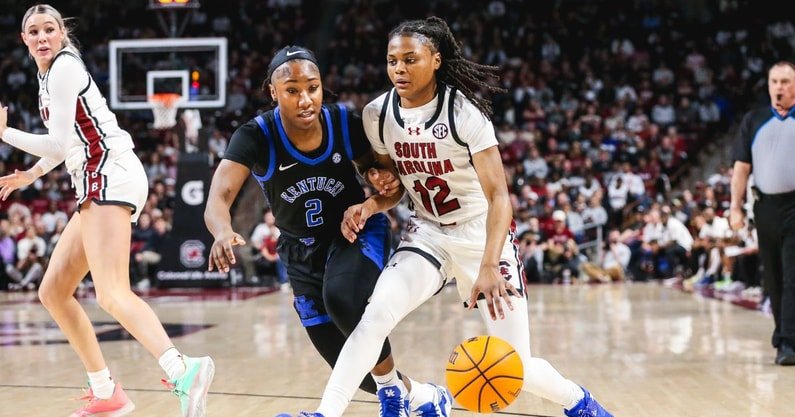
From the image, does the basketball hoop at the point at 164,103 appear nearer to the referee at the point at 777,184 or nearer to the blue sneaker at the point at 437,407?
the referee at the point at 777,184

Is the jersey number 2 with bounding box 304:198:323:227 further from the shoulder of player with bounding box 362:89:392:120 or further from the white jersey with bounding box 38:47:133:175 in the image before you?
the white jersey with bounding box 38:47:133:175

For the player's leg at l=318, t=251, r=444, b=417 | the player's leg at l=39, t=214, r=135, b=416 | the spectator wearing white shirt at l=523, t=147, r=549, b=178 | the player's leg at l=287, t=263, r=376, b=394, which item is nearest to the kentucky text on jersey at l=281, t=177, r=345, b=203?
the player's leg at l=287, t=263, r=376, b=394

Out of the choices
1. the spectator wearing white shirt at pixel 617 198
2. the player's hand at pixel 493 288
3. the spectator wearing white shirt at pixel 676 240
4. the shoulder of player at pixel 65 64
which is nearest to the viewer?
the player's hand at pixel 493 288

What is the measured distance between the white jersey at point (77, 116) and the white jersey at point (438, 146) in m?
1.28

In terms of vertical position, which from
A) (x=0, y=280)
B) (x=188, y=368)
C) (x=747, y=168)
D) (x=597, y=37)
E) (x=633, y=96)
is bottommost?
(x=0, y=280)

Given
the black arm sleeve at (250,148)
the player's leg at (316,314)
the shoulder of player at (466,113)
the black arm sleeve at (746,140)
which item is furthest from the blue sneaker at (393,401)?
the black arm sleeve at (746,140)

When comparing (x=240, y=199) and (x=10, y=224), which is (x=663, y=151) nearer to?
(x=240, y=199)

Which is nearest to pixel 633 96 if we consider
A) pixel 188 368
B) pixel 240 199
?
pixel 240 199

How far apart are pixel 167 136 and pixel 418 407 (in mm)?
17020

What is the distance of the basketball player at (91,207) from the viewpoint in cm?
432

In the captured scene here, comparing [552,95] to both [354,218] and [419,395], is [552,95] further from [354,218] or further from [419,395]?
[354,218]

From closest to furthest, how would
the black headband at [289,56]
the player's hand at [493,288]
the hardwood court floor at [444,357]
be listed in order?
the player's hand at [493,288]
the black headband at [289,56]
the hardwood court floor at [444,357]

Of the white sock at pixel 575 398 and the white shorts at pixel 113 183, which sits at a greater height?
Result: the white shorts at pixel 113 183

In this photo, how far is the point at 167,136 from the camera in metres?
20.6
